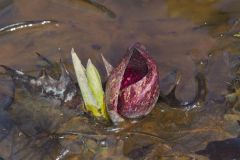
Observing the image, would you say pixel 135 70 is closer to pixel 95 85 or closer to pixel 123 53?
pixel 95 85

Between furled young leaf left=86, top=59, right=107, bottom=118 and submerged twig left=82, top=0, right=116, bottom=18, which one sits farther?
submerged twig left=82, top=0, right=116, bottom=18

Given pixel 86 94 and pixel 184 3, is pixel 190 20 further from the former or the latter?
pixel 86 94

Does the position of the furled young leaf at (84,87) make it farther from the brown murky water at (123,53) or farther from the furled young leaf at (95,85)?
the brown murky water at (123,53)

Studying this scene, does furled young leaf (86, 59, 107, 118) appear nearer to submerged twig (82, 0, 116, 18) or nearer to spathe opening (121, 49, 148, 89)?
spathe opening (121, 49, 148, 89)

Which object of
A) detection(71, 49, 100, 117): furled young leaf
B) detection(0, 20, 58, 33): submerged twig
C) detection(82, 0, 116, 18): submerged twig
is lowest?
detection(71, 49, 100, 117): furled young leaf

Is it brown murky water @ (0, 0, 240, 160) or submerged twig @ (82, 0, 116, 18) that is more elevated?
submerged twig @ (82, 0, 116, 18)

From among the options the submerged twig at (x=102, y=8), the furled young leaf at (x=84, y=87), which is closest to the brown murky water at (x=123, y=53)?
the submerged twig at (x=102, y=8)

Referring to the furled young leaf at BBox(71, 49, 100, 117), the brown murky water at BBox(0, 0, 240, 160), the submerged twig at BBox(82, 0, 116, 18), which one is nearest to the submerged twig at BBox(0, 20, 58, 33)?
Answer: the brown murky water at BBox(0, 0, 240, 160)
